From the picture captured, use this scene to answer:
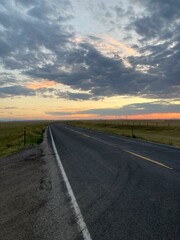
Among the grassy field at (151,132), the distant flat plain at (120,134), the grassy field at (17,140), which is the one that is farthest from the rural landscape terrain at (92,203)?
the grassy field at (151,132)

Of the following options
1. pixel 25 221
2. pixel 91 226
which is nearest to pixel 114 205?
pixel 91 226

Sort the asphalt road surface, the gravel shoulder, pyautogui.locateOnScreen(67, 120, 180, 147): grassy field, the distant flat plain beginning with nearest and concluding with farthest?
the asphalt road surface, the gravel shoulder, the distant flat plain, pyautogui.locateOnScreen(67, 120, 180, 147): grassy field

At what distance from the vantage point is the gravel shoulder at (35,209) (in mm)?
5109

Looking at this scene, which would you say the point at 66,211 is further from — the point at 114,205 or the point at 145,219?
the point at 145,219

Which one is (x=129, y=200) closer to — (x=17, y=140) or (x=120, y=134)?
(x=17, y=140)

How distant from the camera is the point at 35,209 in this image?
654 centimetres

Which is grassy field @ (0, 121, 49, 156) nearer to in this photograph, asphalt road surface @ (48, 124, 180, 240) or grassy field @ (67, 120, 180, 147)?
grassy field @ (67, 120, 180, 147)

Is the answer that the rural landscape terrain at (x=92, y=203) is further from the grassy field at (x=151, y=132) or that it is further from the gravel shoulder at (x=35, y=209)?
the grassy field at (x=151, y=132)

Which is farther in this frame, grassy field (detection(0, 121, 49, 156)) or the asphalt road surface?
grassy field (detection(0, 121, 49, 156))

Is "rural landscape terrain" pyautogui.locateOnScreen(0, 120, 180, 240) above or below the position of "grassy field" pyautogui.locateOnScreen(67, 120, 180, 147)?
above

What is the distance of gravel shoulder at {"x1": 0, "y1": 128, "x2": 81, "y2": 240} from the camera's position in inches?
201

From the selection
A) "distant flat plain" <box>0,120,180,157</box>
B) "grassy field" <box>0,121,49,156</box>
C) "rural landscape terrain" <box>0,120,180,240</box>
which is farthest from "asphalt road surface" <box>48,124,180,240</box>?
"grassy field" <box>0,121,49,156</box>

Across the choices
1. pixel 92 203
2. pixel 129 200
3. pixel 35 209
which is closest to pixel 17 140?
pixel 35 209

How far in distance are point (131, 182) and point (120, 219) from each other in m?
3.30
